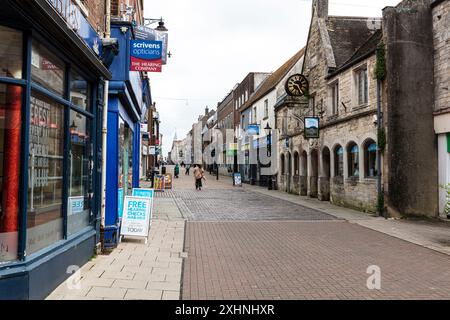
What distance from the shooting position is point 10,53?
179 inches

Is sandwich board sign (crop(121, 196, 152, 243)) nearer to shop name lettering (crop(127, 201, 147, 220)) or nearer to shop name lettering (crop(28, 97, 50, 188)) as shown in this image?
shop name lettering (crop(127, 201, 147, 220))

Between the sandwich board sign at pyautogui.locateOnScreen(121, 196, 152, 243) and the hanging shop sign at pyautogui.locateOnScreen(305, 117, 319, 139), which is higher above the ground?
the hanging shop sign at pyautogui.locateOnScreen(305, 117, 319, 139)

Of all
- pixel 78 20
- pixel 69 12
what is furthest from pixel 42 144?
pixel 78 20

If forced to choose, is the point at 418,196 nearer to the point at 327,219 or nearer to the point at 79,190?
the point at 327,219

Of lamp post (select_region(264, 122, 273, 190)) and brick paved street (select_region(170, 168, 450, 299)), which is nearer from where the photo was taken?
brick paved street (select_region(170, 168, 450, 299))

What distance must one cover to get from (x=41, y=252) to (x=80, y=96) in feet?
9.59

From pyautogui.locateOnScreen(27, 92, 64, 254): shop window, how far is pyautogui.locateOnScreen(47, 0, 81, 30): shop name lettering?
1.16 meters

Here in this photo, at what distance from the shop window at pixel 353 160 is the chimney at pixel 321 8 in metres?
7.84

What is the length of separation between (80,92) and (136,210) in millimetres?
3284

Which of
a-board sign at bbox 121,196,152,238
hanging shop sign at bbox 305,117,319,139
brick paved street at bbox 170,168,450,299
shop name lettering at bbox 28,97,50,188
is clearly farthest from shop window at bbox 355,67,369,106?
shop name lettering at bbox 28,97,50,188

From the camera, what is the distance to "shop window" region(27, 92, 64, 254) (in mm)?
5023

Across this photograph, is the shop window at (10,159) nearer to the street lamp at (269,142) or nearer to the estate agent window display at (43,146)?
the estate agent window display at (43,146)

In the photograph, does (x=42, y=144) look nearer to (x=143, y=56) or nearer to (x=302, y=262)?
(x=143, y=56)

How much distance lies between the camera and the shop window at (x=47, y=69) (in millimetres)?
4988
